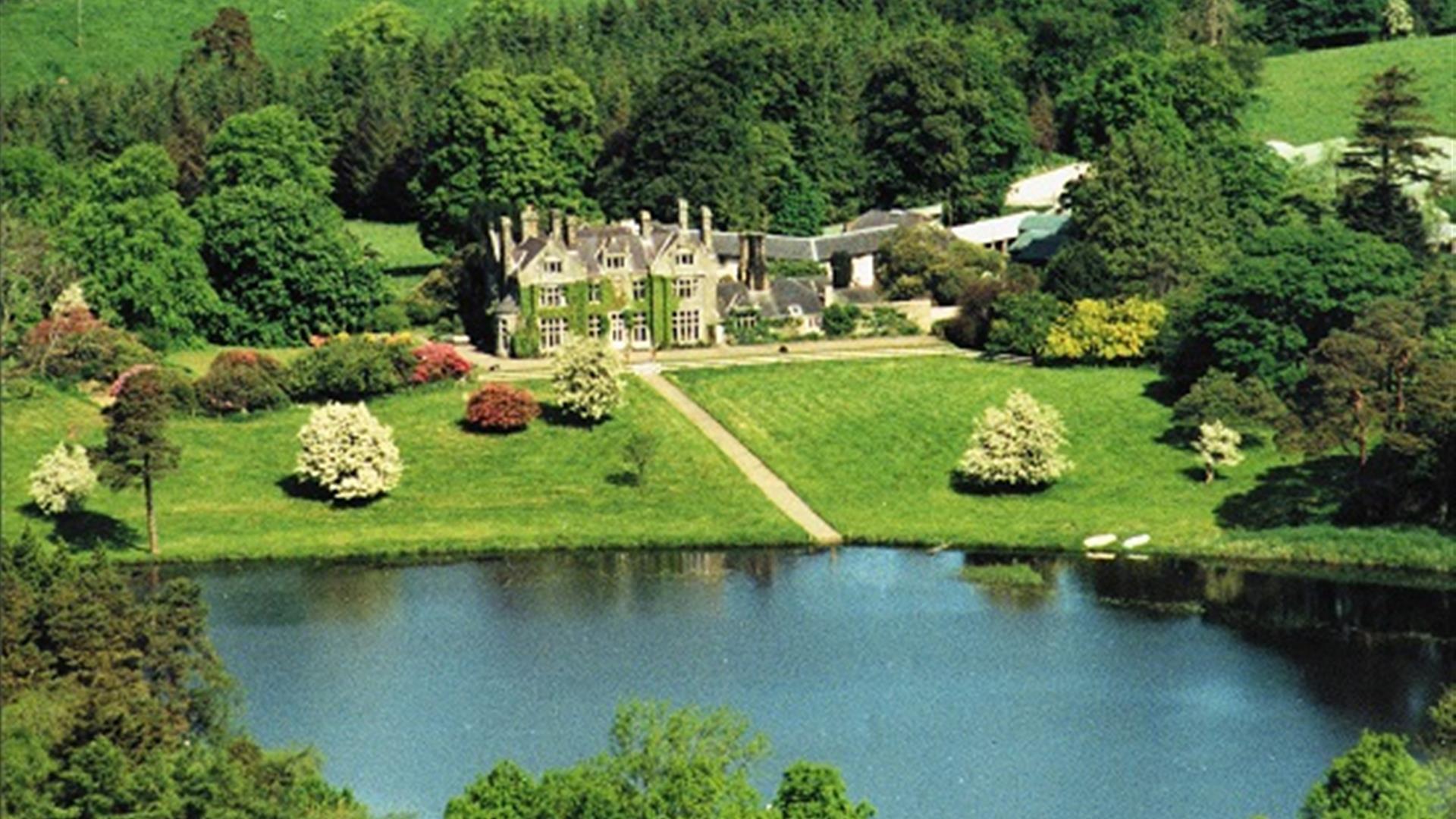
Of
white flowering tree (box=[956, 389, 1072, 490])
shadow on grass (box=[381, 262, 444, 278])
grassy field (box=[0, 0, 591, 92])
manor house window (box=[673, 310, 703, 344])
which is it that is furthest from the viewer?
grassy field (box=[0, 0, 591, 92])

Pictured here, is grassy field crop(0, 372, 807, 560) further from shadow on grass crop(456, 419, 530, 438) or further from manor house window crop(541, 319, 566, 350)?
manor house window crop(541, 319, 566, 350)

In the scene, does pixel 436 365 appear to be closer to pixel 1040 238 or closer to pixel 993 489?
pixel 993 489

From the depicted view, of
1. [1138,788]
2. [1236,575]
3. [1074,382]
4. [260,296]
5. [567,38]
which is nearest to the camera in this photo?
[1138,788]

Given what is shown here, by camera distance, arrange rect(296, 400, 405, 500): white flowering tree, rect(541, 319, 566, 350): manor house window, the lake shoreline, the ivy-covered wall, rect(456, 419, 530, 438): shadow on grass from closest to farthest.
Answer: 1. the lake shoreline
2. rect(296, 400, 405, 500): white flowering tree
3. rect(456, 419, 530, 438): shadow on grass
4. the ivy-covered wall
5. rect(541, 319, 566, 350): manor house window

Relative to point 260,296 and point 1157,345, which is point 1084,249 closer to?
point 1157,345

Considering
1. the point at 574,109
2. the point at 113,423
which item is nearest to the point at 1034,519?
the point at 113,423

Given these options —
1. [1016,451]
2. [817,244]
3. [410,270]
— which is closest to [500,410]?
[1016,451]

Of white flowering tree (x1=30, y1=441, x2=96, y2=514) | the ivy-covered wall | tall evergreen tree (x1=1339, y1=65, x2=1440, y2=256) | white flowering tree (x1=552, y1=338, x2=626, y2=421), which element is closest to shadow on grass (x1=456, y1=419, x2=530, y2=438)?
white flowering tree (x1=552, y1=338, x2=626, y2=421)
